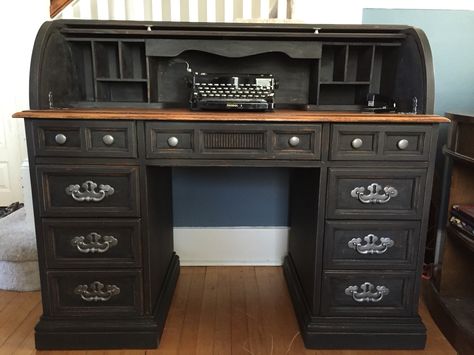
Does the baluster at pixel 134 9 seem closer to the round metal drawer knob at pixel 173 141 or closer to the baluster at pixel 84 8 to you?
the baluster at pixel 84 8

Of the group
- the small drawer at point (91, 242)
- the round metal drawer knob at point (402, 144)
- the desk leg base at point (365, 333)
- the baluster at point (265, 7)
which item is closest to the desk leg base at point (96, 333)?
the small drawer at point (91, 242)

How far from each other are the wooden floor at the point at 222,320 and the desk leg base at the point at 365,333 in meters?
0.03

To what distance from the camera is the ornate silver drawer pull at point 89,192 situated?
1.30m

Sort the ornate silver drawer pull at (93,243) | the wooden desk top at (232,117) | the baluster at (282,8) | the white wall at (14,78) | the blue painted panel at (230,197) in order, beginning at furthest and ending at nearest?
the white wall at (14,78) < the blue painted panel at (230,197) < the baluster at (282,8) < the ornate silver drawer pull at (93,243) < the wooden desk top at (232,117)

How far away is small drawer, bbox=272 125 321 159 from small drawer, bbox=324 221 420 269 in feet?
0.87

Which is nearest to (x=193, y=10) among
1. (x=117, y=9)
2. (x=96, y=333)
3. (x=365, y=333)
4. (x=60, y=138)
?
(x=117, y=9)

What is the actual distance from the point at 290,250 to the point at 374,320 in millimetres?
641

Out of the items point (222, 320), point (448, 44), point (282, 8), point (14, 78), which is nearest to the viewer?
point (222, 320)

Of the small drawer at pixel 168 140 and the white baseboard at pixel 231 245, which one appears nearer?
the small drawer at pixel 168 140

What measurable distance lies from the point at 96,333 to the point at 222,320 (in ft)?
1.64

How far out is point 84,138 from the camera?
127 cm

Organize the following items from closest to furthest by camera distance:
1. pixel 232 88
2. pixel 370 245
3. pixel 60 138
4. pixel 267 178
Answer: pixel 60 138
pixel 370 245
pixel 232 88
pixel 267 178

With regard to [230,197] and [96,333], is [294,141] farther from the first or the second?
[96,333]

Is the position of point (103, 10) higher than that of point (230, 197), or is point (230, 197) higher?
point (103, 10)
